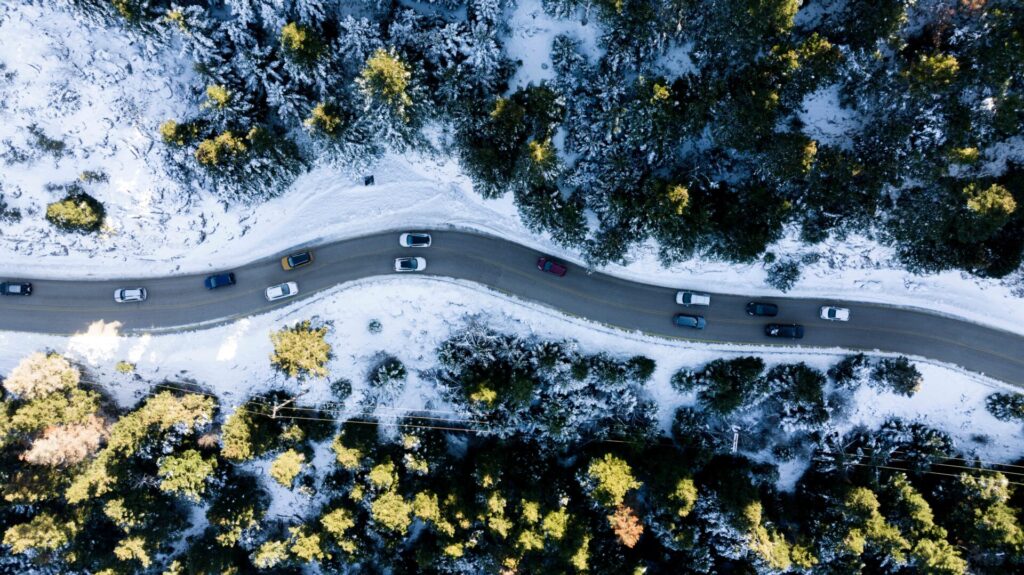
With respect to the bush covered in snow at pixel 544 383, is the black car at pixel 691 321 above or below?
above

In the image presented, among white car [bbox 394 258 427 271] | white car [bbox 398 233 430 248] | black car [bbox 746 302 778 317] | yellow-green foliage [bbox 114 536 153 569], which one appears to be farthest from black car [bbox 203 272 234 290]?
black car [bbox 746 302 778 317]

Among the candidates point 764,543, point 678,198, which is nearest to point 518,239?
point 678,198

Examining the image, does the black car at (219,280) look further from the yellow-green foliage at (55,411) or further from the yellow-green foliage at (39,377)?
the yellow-green foliage at (55,411)

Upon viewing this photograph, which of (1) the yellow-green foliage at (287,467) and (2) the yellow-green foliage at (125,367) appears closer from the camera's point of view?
(1) the yellow-green foliage at (287,467)

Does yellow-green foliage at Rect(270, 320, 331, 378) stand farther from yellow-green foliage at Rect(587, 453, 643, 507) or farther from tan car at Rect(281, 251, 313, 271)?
yellow-green foliage at Rect(587, 453, 643, 507)

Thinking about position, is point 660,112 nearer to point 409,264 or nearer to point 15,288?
point 409,264

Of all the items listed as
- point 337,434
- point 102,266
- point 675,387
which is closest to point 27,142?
point 102,266

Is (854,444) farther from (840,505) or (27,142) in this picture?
(27,142)

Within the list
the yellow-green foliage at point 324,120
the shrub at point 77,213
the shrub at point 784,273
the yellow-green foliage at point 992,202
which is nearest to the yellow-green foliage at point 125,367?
the shrub at point 77,213
